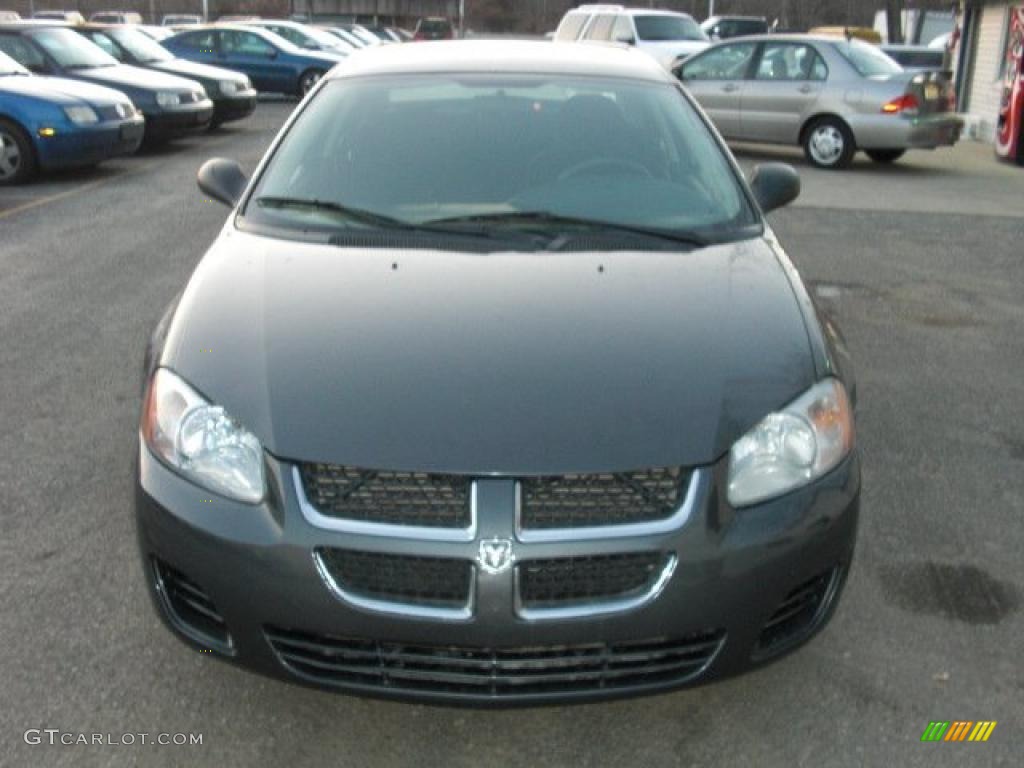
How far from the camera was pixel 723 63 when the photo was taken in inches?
577

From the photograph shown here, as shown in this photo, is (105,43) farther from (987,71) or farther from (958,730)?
(958,730)

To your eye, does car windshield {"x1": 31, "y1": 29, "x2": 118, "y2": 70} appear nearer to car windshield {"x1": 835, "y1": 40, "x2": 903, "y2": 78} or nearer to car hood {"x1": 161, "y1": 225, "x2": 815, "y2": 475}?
car windshield {"x1": 835, "y1": 40, "x2": 903, "y2": 78}

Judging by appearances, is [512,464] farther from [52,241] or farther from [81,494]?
[52,241]

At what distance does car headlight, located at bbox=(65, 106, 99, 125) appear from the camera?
11109 millimetres

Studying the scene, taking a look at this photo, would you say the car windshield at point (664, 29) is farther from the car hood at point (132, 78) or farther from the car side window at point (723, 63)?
the car hood at point (132, 78)

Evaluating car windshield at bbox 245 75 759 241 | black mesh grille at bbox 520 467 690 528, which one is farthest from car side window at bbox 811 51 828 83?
black mesh grille at bbox 520 467 690 528

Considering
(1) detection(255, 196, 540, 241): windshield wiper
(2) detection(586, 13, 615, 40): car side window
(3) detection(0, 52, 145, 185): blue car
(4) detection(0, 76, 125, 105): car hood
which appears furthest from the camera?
(2) detection(586, 13, 615, 40): car side window

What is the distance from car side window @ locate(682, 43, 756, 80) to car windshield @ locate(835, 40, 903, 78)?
1203 mm

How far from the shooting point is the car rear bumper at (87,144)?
11047 millimetres

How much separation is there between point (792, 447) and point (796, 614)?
1.30 feet

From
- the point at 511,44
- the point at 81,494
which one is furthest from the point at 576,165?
the point at 81,494

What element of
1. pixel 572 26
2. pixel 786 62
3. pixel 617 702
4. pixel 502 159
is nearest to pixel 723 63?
pixel 786 62

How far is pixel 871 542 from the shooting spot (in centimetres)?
376

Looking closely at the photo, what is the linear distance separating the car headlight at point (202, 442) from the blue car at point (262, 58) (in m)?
20.0
